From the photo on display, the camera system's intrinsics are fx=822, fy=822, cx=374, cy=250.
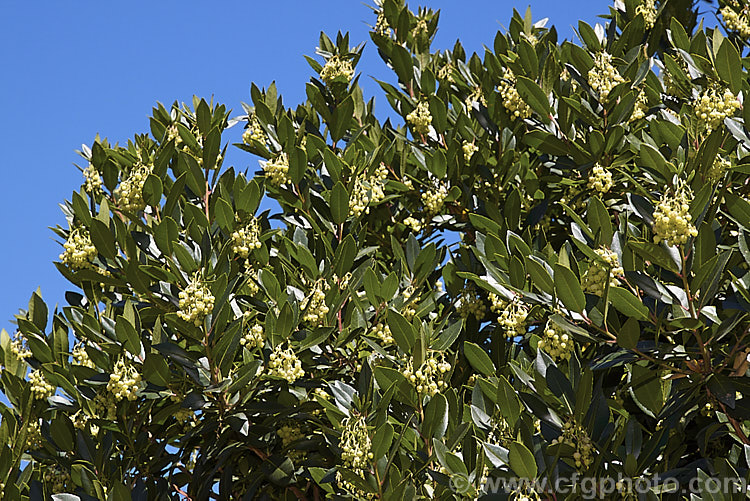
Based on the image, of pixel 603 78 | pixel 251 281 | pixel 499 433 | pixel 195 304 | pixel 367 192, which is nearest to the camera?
pixel 499 433

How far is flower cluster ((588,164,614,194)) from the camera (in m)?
4.31

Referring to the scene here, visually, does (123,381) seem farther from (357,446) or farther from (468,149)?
(468,149)

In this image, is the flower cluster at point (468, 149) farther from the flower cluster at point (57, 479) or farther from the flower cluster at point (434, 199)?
the flower cluster at point (57, 479)

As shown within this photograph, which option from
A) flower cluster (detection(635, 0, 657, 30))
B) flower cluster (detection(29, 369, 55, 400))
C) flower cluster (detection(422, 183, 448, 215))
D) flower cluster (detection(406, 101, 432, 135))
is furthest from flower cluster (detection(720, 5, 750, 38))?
flower cluster (detection(29, 369, 55, 400))

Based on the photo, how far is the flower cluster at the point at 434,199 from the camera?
4910mm

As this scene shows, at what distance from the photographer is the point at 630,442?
3217mm

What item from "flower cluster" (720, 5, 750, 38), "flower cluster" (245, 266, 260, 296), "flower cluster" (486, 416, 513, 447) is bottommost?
Answer: "flower cluster" (486, 416, 513, 447)

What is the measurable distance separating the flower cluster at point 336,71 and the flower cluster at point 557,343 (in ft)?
8.40

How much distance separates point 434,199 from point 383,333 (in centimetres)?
119

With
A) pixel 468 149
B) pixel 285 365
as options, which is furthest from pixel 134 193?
pixel 468 149

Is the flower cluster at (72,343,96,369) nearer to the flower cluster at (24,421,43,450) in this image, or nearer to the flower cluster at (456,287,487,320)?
the flower cluster at (24,421,43,450)

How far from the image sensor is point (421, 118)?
5.20 metres

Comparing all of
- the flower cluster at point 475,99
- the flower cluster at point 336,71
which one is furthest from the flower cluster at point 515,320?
the flower cluster at point 336,71

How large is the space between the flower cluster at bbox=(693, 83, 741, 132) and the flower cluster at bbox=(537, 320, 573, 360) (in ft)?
4.16
